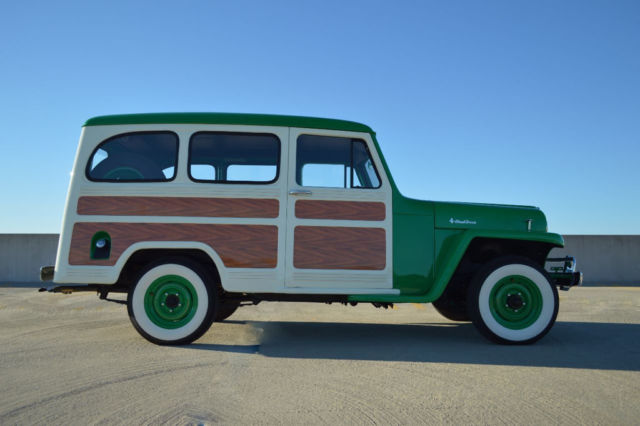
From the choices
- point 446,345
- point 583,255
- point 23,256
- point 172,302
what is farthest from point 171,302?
point 583,255

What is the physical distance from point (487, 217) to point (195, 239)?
10.1 ft

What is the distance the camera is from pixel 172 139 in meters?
4.90

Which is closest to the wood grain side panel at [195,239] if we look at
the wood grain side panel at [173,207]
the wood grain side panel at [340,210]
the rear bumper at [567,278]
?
the wood grain side panel at [173,207]

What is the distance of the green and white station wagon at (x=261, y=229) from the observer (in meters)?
4.66

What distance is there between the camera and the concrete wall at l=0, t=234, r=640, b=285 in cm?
1404

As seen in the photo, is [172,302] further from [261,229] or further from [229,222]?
[261,229]

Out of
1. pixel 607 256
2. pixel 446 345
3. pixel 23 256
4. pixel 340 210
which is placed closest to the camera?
pixel 446 345

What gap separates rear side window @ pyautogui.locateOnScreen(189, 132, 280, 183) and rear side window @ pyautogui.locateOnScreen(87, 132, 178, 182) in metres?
0.25

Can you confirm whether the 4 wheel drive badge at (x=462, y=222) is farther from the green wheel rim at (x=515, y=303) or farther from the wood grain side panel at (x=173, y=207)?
the wood grain side panel at (x=173, y=207)

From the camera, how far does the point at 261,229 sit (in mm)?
4715

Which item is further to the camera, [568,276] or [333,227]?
[568,276]

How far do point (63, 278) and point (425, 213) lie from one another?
12.2 ft

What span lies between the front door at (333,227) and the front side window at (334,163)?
0.03 feet

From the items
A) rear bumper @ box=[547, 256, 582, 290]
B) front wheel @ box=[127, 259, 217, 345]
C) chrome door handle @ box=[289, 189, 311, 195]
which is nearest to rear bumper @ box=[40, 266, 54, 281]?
front wheel @ box=[127, 259, 217, 345]
